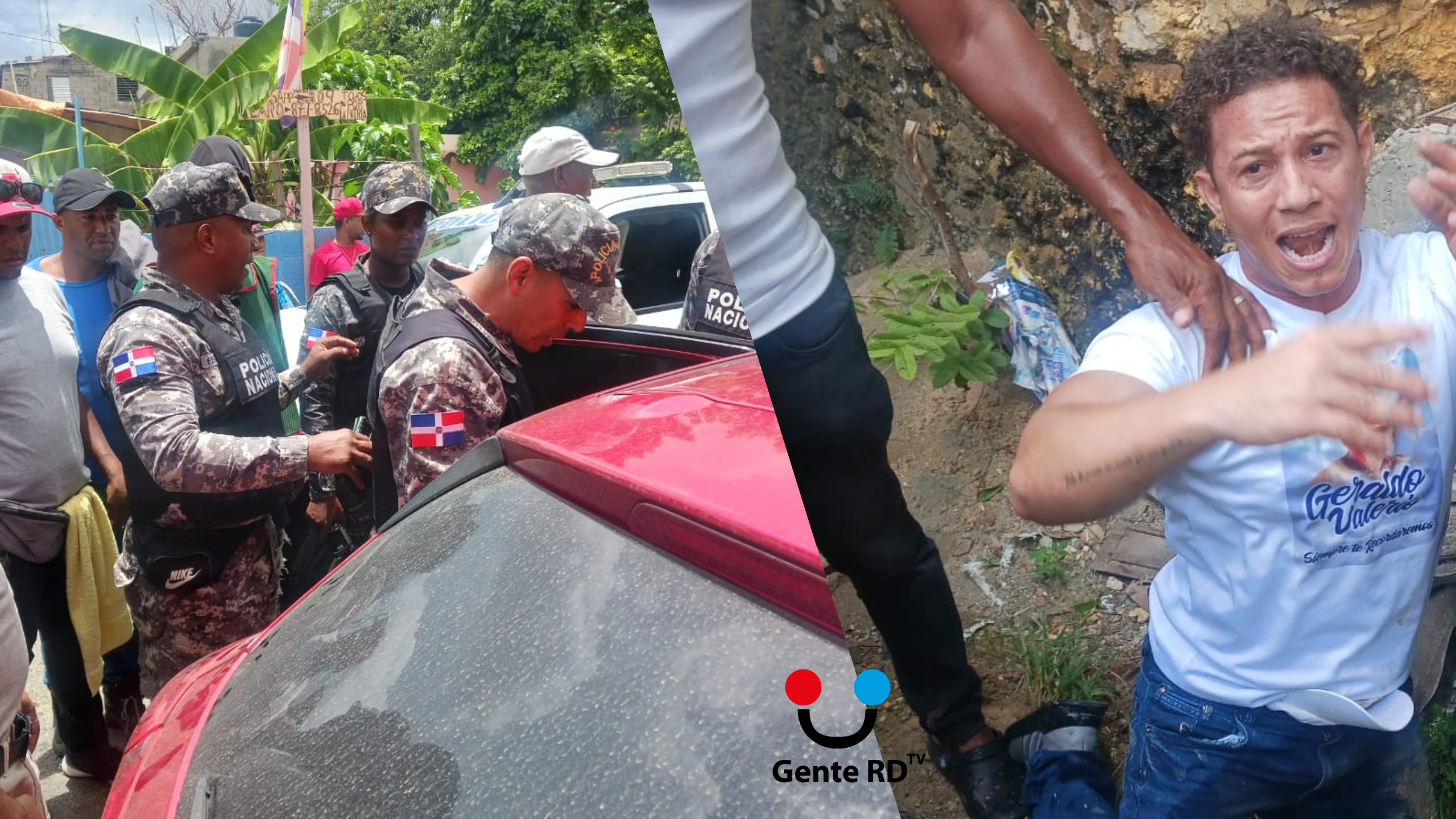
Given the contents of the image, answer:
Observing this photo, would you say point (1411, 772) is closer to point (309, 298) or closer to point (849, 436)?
point (849, 436)

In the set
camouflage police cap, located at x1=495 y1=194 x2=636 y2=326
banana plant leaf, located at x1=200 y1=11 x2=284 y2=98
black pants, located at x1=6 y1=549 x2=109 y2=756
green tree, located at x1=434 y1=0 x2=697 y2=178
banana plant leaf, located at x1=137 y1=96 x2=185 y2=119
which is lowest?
black pants, located at x1=6 y1=549 x2=109 y2=756

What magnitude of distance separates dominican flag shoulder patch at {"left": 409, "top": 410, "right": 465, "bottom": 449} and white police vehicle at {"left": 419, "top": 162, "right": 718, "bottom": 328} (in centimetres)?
41

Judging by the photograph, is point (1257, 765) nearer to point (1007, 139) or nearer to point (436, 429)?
point (1007, 139)

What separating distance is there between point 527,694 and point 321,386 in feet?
7.10

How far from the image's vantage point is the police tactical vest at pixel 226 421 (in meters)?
2.41

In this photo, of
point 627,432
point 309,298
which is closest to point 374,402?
point 309,298

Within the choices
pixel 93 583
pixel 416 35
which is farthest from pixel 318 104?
pixel 93 583

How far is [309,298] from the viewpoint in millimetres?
3174

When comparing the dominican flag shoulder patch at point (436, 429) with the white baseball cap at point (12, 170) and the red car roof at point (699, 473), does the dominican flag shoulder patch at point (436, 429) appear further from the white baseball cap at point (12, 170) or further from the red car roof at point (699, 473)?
the white baseball cap at point (12, 170)

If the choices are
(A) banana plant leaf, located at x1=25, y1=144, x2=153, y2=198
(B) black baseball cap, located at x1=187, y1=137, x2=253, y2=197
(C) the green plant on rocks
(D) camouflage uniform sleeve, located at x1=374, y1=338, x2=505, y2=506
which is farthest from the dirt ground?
(A) banana plant leaf, located at x1=25, y1=144, x2=153, y2=198

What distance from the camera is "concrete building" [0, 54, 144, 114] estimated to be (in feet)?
7.70

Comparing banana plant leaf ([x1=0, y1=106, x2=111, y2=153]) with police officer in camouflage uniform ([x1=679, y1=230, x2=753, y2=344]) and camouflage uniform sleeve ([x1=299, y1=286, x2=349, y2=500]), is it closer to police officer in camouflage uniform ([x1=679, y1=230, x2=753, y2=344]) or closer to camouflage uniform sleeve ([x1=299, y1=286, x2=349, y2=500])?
camouflage uniform sleeve ([x1=299, y1=286, x2=349, y2=500])

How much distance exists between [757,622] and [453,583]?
20.0 inches

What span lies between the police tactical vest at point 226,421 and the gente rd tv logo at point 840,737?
2.00 meters
